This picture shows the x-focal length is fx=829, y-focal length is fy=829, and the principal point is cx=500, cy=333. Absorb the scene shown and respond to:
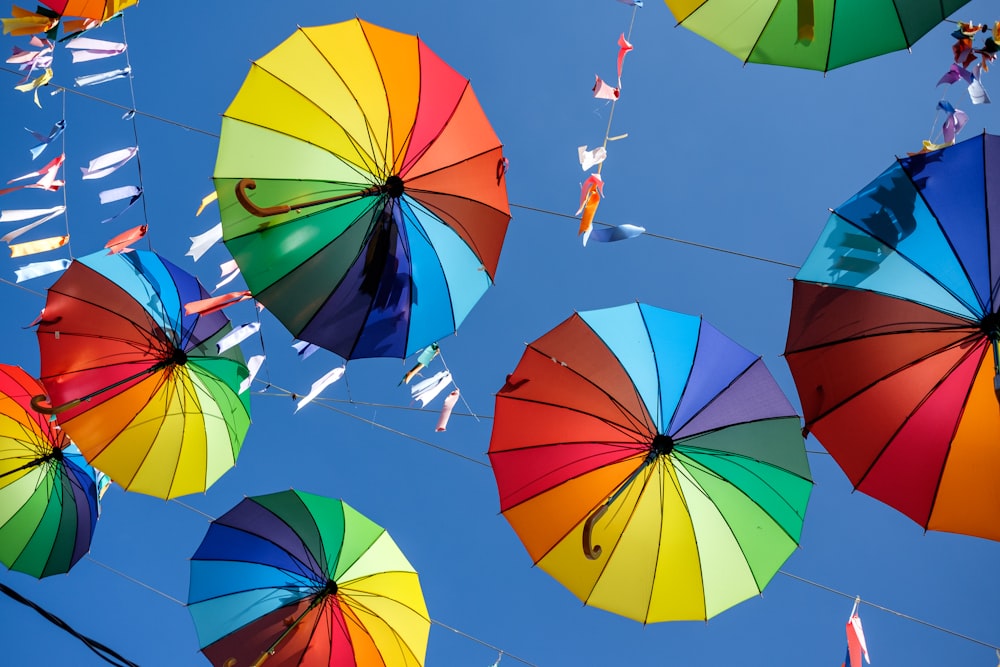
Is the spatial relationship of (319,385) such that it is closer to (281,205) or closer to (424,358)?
(424,358)

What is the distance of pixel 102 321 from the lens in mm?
6660

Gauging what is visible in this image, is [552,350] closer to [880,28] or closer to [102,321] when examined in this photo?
[880,28]

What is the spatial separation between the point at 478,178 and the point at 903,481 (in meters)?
3.44

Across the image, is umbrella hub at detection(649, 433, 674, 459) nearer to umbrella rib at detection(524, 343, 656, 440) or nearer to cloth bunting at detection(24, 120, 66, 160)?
umbrella rib at detection(524, 343, 656, 440)

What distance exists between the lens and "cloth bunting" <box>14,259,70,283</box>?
6988mm

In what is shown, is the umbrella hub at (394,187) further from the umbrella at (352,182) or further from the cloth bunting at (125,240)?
the cloth bunting at (125,240)

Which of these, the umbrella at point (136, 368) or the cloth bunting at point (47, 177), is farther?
the cloth bunting at point (47, 177)

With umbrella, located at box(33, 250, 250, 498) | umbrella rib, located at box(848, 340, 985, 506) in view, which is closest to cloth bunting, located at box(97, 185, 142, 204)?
umbrella, located at box(33, 250, 250, 498)

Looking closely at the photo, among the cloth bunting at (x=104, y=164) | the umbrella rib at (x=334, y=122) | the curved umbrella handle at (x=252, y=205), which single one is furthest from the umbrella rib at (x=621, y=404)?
the cloth bunting at (x=104, y=164)

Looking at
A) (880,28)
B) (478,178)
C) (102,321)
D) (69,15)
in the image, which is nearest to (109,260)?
(102,321)

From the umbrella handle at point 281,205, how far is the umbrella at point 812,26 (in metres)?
2.27

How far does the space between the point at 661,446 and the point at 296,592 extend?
3.29 m

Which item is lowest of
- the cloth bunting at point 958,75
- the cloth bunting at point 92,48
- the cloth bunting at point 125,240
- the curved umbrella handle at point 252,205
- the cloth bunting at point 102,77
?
the curved umbrella handle at point 252,205

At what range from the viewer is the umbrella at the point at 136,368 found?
6.59 meters
